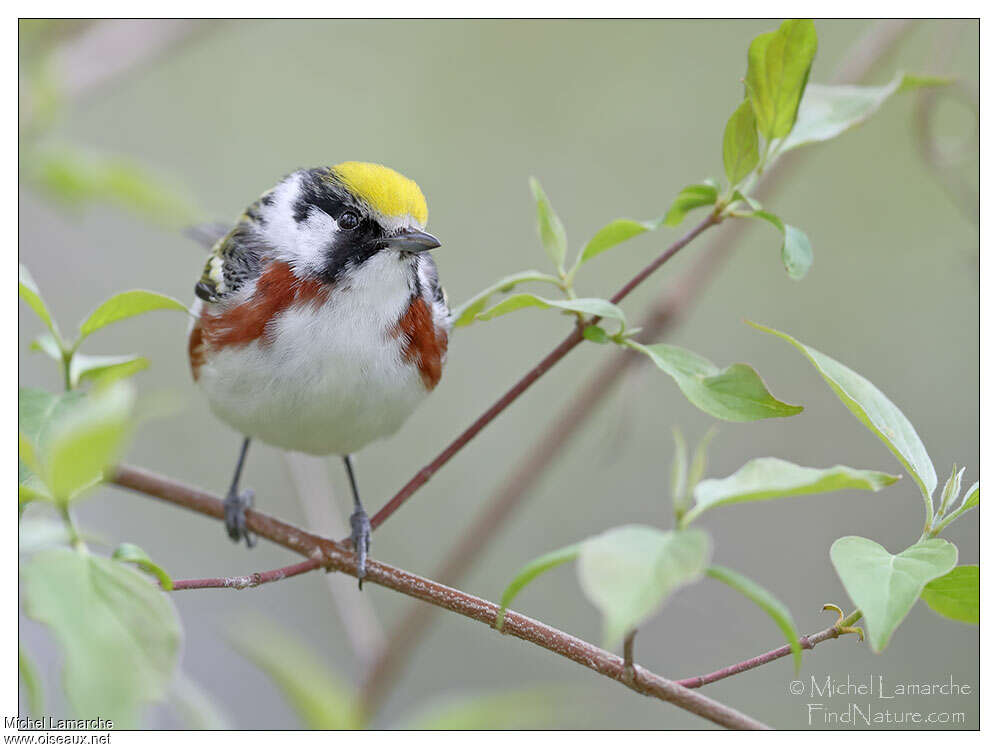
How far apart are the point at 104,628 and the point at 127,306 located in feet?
2.33

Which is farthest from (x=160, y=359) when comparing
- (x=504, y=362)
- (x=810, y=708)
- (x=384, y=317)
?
(x=810, y=708)

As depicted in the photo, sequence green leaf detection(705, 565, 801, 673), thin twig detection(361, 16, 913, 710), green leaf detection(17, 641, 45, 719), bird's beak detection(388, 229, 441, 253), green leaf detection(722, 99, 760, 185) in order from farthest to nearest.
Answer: thin twig detection(361, 16, 913, 710) → bird's beak detection(388, 229, 441, 253) → green leaf detection(722, 99, 760, 185) → green leaf detection(17, 641, 45, 719) → green leaf detection(705, 565, 801, 673)

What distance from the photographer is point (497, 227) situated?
16.2ft

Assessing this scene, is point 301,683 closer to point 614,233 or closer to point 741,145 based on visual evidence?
point 614,233

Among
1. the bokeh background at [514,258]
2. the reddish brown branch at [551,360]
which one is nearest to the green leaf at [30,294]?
the reddish brown branch at [551,360]

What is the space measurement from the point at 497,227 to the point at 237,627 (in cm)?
296

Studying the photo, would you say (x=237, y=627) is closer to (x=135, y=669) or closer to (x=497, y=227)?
(x=135, y=669)

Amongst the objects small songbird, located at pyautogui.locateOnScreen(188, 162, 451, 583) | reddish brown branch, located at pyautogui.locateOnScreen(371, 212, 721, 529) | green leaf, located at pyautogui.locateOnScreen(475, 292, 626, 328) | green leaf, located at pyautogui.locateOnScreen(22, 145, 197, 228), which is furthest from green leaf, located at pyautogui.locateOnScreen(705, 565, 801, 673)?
green leaf, located at pyautogui.locateOnScreen(22, 145, 197, 228)

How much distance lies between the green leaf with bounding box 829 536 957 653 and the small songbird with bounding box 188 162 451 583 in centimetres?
114

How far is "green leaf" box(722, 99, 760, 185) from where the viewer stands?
144cm

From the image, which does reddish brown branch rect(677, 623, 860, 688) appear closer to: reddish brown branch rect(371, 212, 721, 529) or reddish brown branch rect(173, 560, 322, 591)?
reddish brown branch rect(371, 212, 721, 529)

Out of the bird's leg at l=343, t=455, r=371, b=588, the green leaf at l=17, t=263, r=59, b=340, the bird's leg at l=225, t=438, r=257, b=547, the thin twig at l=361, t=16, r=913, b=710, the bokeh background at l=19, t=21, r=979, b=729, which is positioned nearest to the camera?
the green leaf at l=17, t=263, r=59, b=340

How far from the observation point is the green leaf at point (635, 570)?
0.87m

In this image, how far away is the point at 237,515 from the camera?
2150 millimetres
